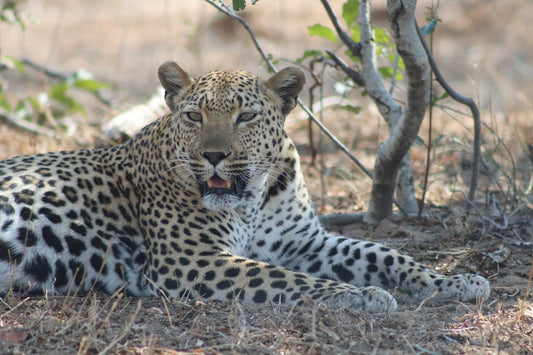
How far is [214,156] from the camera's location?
528cm

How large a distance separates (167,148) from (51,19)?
55.9 ft

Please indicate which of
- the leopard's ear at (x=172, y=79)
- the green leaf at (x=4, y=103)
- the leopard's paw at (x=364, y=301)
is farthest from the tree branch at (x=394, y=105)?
the green leaf at (x=4, y=103)

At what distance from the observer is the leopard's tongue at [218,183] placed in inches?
214

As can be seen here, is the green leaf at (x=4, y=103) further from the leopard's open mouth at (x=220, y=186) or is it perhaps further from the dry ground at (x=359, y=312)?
the leopard's open mouth at (x=220, y=186)

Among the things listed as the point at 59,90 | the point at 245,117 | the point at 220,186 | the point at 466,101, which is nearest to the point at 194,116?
the point at 245,117

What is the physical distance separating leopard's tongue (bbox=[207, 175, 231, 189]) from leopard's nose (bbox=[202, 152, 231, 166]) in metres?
0.17

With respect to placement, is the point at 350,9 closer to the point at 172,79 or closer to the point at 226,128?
the point at 172,79

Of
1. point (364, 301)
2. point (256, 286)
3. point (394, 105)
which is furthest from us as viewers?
point (394, 105)

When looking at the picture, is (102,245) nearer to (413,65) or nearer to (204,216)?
(204,216)

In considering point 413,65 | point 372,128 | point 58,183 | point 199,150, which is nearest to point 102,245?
point 58,183

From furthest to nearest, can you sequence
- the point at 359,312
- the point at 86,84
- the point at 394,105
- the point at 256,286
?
the point at 86,84 → the point at 394,105 → the point at 256,286 → the point at 359,312

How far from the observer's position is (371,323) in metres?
4.52

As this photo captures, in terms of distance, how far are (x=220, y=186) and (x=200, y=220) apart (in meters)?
0.43

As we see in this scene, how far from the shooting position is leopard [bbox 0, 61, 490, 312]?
5.32m
